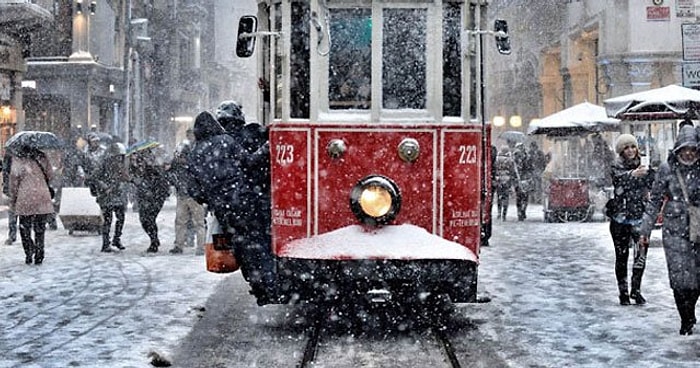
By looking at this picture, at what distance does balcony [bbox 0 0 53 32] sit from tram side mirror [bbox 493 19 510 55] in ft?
61.7

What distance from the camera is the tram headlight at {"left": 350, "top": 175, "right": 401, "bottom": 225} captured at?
29.8 feet

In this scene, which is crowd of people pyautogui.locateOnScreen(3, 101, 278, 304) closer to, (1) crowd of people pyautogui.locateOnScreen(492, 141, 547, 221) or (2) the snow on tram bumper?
(2) the snow on tram bumper

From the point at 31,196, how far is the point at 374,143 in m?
7.45

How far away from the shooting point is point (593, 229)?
2259 cm

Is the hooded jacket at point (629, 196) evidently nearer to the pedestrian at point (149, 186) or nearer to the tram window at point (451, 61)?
the tram window at point (451, 61)

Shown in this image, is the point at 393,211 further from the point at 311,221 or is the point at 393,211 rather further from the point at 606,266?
the point at 606,266

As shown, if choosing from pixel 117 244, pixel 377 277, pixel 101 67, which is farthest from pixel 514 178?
pixel 101 67

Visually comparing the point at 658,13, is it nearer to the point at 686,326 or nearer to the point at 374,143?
the point at 686,326

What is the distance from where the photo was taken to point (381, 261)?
29.3 feet

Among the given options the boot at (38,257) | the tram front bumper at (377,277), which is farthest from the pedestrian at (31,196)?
the tram front bumper at (377,277)

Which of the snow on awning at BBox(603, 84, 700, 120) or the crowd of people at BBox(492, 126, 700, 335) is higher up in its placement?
the snow on awning at BBox(603, 84, 700, 120)

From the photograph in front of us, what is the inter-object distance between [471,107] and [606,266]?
6.37 meters

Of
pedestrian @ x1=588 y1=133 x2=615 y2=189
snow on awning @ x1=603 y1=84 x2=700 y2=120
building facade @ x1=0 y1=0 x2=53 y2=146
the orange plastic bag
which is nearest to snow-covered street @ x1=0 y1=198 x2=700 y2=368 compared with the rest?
the orange plastic bag

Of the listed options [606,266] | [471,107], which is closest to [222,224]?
[471,107]
